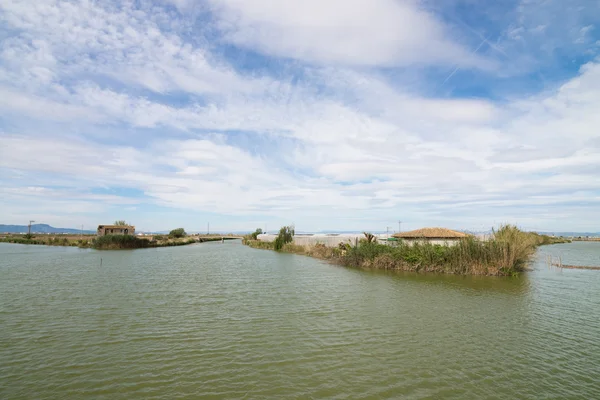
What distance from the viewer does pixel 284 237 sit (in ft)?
167

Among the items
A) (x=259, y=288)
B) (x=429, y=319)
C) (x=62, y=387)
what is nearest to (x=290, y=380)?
(x=62, y=387)

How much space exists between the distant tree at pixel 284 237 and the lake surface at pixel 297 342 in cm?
3308

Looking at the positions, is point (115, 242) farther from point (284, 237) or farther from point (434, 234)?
point (434, 234)

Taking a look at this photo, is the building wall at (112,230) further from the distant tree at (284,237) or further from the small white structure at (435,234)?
the small white structure at (435,234)

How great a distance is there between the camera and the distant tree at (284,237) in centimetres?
4997

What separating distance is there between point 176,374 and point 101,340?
344 centimetres

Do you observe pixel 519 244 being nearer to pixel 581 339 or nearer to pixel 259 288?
pixel 581 339

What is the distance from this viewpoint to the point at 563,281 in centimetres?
2009

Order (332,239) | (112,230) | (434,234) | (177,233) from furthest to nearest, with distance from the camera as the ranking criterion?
1. (177,233)
2. (112,230)
3. (332,239)
4. (434,234)

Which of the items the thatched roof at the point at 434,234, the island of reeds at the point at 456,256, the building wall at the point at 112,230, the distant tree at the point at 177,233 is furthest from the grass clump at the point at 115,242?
the thatched roof at the point at 434,234

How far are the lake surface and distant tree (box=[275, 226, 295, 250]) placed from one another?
33084mm

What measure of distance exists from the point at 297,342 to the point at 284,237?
41753mm

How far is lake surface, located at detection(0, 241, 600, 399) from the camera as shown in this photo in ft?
21.7

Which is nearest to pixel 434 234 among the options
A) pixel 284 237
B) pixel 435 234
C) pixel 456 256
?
pixel 435 234
